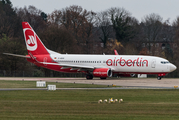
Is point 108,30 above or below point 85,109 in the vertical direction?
above

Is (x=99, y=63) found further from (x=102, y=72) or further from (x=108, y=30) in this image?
(x=108, y=30)

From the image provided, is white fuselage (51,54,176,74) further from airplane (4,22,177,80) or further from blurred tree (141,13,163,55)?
blurred tree (141,13,163,55)

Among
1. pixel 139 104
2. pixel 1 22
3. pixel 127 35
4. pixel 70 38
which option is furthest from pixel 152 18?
pixel 139 104

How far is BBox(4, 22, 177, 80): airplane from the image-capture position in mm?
56406

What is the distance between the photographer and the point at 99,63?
2375 inches

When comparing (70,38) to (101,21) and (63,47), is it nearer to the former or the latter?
(63,47)

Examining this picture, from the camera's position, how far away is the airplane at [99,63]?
5641 cm

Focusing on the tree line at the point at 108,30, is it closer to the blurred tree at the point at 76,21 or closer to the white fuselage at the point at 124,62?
the blurred tree at the point at 76,21

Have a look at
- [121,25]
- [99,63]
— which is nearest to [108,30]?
[121,25]

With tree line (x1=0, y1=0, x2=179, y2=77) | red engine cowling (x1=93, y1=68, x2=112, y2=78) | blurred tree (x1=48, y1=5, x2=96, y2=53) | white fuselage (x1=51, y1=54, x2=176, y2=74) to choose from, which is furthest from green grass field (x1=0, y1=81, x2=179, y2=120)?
blurred tree (x1=48, y1=5, x2=96, y2=53)

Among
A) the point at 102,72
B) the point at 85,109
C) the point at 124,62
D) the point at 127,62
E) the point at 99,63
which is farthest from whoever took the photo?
the point at 99,63

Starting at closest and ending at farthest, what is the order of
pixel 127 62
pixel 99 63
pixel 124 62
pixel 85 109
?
pixel 85 109 < pixel 127 62 < pixel 124 62 < pixel 99 63

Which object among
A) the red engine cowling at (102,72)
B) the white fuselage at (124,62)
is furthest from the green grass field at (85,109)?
the red engine cowling at (102,72)

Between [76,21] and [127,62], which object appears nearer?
[127,62]
